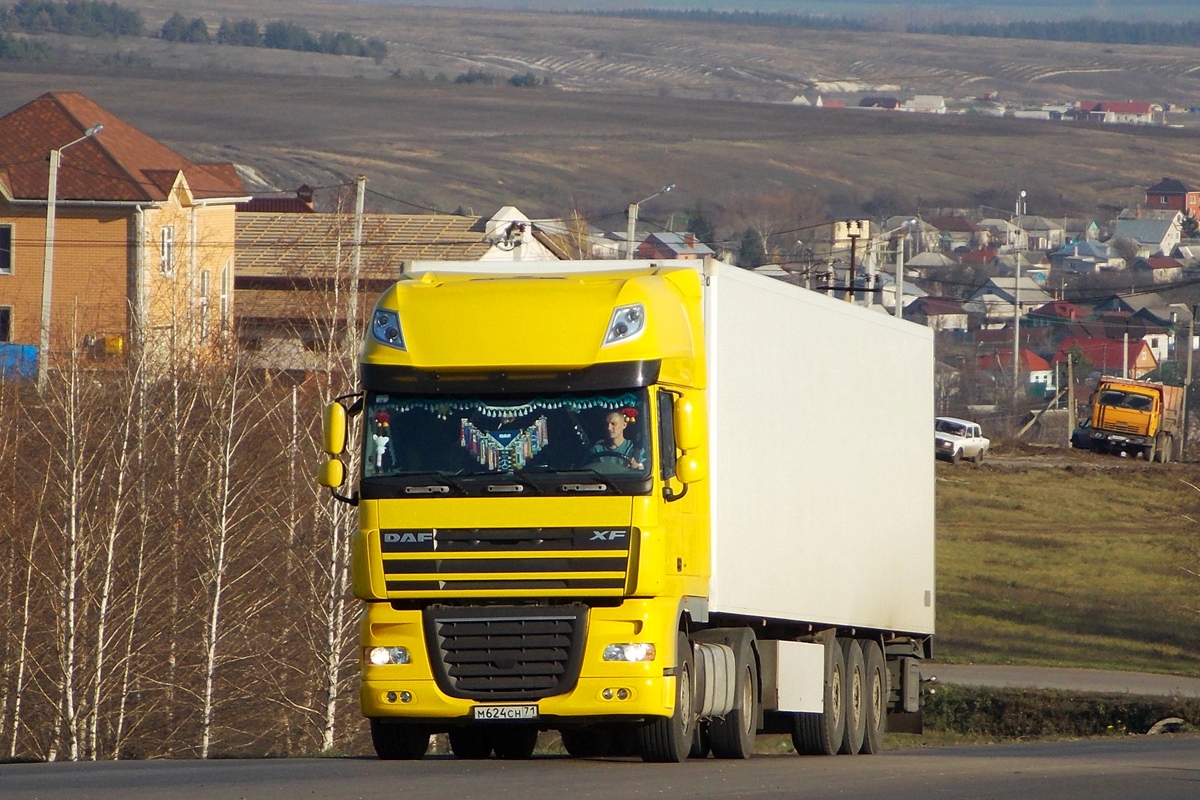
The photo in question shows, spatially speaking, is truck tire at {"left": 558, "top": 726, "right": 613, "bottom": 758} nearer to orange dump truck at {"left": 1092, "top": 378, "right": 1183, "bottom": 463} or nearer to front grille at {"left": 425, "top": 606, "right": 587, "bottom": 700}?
front grille at {"left": 425, "top": 606, "right": 587, "bottom": 700}

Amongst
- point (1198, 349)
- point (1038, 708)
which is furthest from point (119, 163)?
point (1198, 349)

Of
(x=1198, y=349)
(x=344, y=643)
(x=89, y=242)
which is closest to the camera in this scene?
(x=344, y=643)

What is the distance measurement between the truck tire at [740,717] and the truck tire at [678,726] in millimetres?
879

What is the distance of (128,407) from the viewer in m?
30.2

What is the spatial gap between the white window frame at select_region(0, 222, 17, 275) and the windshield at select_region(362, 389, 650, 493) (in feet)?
169

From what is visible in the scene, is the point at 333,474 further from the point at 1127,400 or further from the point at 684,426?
the point at 1127,400

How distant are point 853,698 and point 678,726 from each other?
13.6 feet

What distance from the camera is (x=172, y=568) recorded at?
104 ft

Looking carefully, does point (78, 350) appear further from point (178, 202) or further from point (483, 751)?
point (178, 202)

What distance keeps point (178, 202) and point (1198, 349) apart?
7777cm

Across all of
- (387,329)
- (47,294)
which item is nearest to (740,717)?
(387,329)

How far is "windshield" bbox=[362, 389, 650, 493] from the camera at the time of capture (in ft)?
42.6

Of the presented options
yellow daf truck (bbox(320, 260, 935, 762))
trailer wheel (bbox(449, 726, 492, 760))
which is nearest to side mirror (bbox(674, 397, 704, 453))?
yellow daf truck (bbox(320, 260, 935, 762))

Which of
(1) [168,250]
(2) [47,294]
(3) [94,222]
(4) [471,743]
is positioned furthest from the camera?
(3) [94,222]
